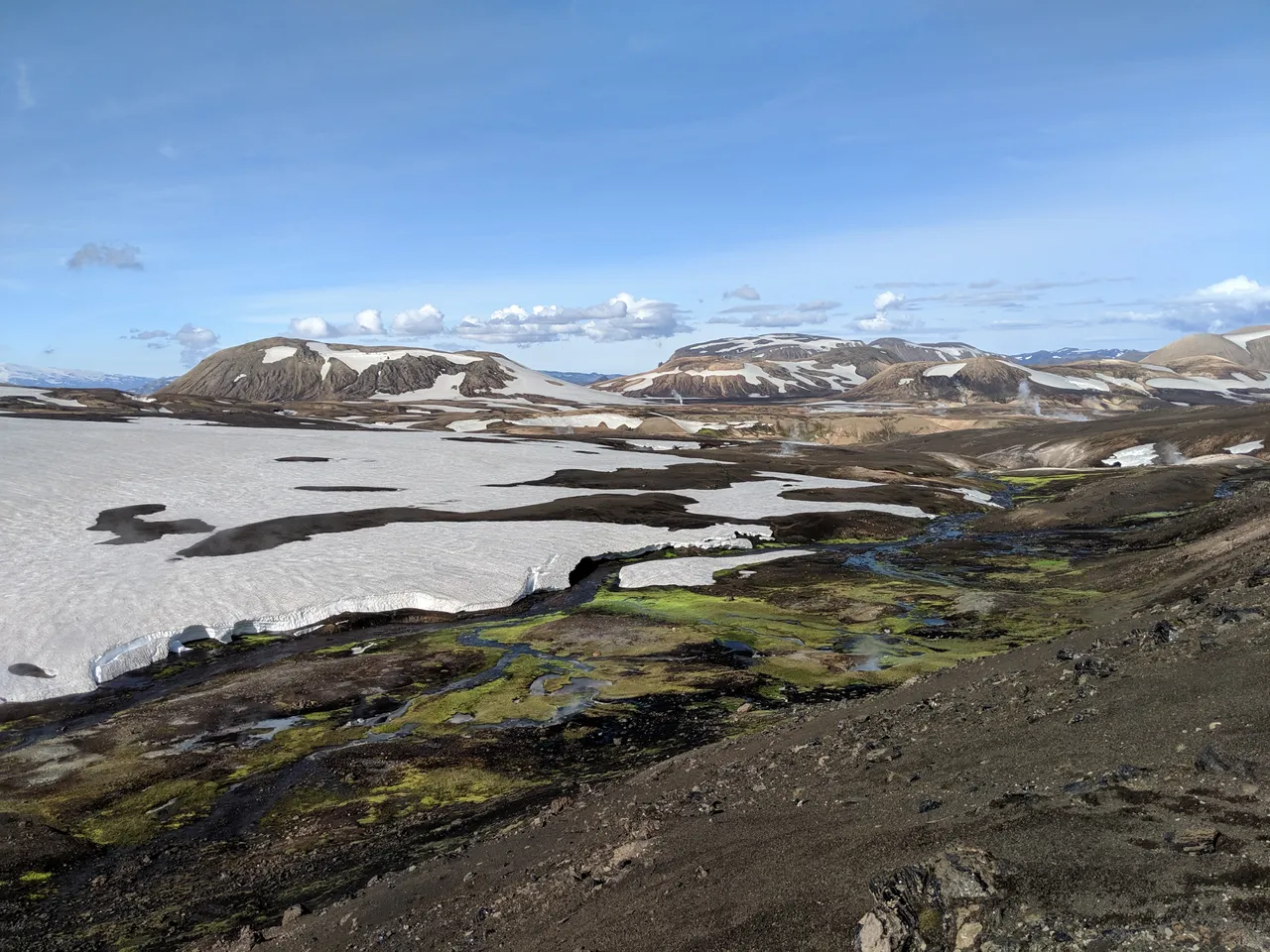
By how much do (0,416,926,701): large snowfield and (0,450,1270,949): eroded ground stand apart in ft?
8.81

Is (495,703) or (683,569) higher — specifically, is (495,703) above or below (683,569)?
below

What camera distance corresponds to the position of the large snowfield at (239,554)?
1678 inches

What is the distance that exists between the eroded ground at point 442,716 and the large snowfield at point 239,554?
2687mm

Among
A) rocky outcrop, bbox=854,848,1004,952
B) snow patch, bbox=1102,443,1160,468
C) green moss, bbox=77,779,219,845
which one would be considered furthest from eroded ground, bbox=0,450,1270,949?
snow patch, bbox=1102,443,1160,468

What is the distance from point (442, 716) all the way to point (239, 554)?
31311 mm

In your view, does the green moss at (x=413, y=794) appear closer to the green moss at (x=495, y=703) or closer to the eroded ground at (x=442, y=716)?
the eroded ground at (x=442, y=716)

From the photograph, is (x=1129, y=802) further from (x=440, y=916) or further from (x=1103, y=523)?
(x=1103, y=523)

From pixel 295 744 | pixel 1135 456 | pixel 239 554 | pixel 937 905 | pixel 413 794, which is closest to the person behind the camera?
pixel 937 905

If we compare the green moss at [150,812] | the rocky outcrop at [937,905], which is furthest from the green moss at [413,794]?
the rocky outcrop at [937,905]

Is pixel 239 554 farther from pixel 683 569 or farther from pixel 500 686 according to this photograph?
pixel 683 569

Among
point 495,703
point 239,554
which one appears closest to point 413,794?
point 495,703

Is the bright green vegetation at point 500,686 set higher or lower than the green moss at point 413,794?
lower

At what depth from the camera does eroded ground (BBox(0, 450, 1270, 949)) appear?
66.6 ft

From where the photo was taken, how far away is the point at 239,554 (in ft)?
186
